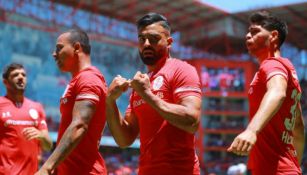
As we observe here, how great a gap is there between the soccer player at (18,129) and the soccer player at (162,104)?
2000mm

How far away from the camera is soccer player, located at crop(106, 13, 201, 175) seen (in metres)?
3.21

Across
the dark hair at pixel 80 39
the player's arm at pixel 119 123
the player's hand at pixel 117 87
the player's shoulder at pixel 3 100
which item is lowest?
the player's shoulder at pixel 3 100

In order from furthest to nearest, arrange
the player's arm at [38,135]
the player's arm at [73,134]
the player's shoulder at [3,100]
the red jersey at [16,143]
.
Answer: the player's shoulder at [3,100] → the red jersey at [16,143] → the player's arm at [38,135] → the player's arm at [73,134]

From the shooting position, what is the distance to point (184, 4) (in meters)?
36.7

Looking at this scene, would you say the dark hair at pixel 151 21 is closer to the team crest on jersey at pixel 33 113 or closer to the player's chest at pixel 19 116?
the player's chest at pixel 19 116

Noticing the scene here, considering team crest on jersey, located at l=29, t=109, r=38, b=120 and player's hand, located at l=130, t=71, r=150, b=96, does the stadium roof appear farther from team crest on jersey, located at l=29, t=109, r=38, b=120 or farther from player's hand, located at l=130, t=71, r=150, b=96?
player's hand, located at l=130, t=71, r=150, b=96

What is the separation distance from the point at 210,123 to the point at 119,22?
13596mm

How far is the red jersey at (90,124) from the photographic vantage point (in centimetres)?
383

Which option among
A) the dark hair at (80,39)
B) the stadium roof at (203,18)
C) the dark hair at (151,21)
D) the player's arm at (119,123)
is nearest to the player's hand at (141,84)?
the player's arm at (119,123)

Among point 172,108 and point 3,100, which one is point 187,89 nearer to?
point 172,108

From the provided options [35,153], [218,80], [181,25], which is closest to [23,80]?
[35,153]

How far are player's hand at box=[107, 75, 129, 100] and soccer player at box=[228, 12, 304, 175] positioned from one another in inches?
35.6

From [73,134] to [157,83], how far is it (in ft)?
2.39

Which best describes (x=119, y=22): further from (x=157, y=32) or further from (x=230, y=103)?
(x=157, y=32)
